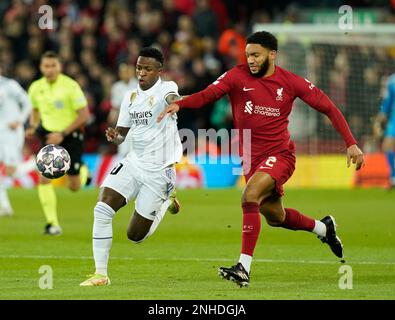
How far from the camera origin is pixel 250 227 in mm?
10406

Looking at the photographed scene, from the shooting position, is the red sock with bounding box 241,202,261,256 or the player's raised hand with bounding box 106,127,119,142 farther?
the player's raised hand with bounding box 106,127,119,142

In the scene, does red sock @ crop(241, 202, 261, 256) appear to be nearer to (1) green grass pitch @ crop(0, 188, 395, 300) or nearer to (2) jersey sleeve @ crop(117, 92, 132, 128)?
(1) green grass pitch @ crop(0, 188, 395, 300)

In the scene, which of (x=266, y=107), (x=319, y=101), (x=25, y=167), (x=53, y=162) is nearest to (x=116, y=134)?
(x=53, y=162)

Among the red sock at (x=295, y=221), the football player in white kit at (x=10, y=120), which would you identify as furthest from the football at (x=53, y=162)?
the football player in white kit at (x=10, y=120)

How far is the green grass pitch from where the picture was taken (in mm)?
9891

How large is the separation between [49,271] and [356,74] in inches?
603

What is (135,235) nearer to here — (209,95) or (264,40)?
(209,95)

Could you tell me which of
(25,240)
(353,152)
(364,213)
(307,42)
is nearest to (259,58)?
(353,152)

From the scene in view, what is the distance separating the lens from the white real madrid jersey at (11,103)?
19.2 meters

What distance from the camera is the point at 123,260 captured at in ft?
41.5

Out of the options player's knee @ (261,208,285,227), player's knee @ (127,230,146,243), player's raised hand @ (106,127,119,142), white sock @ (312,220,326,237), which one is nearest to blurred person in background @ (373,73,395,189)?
white sock @ (312,220,326,237)

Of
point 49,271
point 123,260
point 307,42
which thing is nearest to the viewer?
point 49,271

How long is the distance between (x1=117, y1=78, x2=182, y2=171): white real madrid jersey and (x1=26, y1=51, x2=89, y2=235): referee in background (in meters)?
4.37
